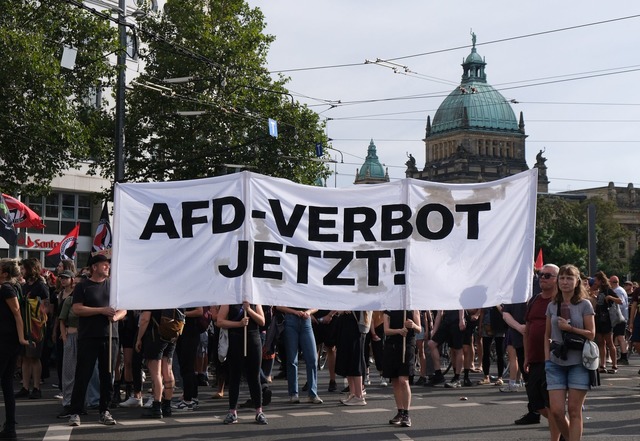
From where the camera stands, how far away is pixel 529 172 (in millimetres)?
11680

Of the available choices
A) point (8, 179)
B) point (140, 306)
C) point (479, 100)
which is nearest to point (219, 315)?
point (140, 306)

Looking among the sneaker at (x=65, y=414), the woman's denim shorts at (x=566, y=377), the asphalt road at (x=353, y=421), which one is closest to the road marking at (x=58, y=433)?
the asphalt road at (x=353, y=421)

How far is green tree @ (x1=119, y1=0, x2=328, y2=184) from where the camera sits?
135 ft

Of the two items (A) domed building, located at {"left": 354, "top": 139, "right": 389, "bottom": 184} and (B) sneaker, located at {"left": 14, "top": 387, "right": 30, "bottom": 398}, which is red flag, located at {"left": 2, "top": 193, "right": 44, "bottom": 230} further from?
(A) domed building, located at {"left": 354, "top": 139, "right": 389, "bottom": 184}

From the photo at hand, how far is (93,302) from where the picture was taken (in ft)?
39.0

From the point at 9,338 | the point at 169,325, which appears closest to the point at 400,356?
the point at 169,325

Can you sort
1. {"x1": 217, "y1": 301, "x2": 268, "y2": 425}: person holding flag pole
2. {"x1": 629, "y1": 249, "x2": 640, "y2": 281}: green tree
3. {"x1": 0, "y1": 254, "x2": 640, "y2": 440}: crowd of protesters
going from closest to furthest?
{"x1": 0, "y1": 254, "x2": 640, "y2": 440}: crowd of protesters
{"x1": 217, "y1": 301, "x2": 268, "y2": 425}: person holding flag pole
{"x1": 629, "y1": 249, "x2": 640, "y2": 281}: green tree

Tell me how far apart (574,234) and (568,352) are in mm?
93720

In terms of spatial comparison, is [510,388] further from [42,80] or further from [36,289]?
[42,80]

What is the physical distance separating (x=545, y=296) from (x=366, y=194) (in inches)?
87.6

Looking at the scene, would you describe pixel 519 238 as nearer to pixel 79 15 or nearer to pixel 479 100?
pixel 79 15

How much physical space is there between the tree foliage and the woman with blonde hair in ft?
262

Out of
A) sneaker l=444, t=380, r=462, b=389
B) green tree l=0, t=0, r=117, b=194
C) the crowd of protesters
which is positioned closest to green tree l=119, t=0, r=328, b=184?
green tree l=0, t=0, r=117, b=194

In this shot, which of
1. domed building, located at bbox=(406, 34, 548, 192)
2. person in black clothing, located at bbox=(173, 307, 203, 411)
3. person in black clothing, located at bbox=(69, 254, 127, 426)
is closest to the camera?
person in black clothing, located at bbox=(69, 254, 127, 426)
